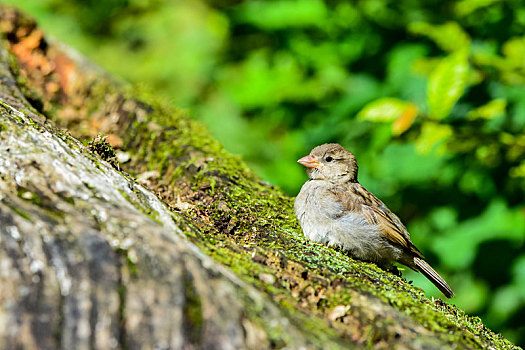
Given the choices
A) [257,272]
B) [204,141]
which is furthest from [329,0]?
[257,272]

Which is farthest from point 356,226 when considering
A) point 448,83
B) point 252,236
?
point 448,83

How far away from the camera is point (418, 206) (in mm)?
5863

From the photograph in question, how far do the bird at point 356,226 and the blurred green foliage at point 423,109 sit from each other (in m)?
0.67

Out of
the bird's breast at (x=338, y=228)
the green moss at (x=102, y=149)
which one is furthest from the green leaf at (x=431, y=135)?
the green moss at (x=102, y=149)

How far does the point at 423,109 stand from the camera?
5.10m

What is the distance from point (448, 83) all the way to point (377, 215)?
3.78ft

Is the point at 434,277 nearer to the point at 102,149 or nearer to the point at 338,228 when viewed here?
the point at 338,228

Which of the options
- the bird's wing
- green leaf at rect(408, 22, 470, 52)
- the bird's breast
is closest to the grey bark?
the bird's breast

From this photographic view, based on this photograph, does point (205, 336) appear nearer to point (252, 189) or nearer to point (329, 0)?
point (252, 189)

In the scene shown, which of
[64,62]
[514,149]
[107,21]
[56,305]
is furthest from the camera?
[107,21]

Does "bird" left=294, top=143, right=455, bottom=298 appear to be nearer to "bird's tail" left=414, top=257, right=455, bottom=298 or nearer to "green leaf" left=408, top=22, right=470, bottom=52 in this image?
"bird's tail" left=414, top=257, right=455, bottom=298

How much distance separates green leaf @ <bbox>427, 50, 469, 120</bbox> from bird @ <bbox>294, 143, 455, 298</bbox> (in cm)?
94

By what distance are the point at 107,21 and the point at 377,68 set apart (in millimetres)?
7452

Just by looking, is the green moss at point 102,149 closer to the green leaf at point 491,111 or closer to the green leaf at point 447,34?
the green leaf at point 447,34
